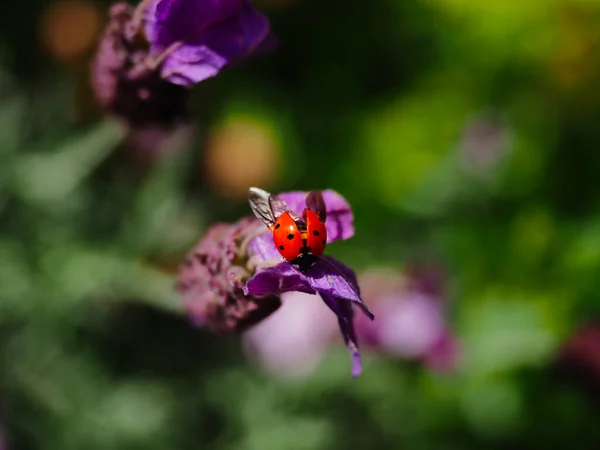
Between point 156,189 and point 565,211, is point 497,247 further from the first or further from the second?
point 156,189

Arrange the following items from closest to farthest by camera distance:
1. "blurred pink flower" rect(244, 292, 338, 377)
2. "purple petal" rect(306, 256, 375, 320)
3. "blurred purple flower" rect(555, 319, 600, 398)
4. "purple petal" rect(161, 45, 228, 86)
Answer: "purple petal" rect(306, 256, 375, 320), "purple petal" rect(161, 45, 228, 86), "blurred purple flower" rect(555, 319, 600, 398), "blurred pink flower" rect(244, 292, 338, 377)

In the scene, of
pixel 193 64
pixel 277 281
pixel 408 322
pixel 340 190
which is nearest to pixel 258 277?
pixel 277 281

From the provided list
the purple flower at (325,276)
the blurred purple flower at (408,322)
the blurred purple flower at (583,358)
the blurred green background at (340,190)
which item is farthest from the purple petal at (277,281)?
the blurred purple flower at (583,358)

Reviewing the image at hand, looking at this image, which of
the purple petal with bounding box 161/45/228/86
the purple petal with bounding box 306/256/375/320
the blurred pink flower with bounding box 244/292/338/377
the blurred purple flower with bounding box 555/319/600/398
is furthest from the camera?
the blurred pink flower with bounding box 244/292/338/377

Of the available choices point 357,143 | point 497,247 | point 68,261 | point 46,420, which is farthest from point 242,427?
point 357,143

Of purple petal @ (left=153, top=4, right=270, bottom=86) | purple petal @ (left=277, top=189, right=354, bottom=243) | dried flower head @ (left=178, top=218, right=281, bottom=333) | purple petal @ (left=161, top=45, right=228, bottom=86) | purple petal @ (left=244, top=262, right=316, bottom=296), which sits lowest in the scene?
dried flower head @ (left=178, top=218, right=281, bottom=333)

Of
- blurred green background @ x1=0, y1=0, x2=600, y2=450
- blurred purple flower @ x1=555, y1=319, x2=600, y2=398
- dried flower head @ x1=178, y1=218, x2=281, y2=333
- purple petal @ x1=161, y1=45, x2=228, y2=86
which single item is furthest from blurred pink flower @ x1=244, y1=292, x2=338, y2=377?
purple petal @ x1=161, y1=45, x2=228, y2=86

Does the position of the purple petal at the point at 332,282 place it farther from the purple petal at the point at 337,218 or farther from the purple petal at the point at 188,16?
the purple petal at the point at 188,16

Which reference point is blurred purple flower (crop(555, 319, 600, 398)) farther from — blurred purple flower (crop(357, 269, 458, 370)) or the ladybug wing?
the ladybug wing
